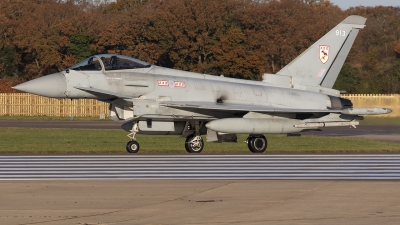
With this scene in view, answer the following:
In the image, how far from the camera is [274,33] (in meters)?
54.2

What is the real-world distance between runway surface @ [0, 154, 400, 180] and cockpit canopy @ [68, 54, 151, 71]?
2.31 m

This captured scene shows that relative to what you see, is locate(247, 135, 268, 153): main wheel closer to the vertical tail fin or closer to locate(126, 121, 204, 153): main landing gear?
locate(126, 121, 204, 153): main landing gear

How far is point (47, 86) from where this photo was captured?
17.2 meters

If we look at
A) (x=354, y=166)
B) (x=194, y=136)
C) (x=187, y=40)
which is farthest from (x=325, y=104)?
(x=187, y=40)

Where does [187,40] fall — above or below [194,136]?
above

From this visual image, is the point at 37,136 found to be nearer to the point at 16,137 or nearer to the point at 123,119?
the point at 16,137

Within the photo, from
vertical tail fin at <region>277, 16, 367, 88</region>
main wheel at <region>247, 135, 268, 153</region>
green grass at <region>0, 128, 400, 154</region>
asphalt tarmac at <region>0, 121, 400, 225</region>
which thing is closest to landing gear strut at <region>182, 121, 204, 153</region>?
green grass at <region>0, 128, 400, 154</region>

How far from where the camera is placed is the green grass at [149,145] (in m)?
19.5

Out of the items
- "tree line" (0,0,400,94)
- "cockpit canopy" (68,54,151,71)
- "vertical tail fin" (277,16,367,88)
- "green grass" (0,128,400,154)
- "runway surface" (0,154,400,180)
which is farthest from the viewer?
"tree line" (0,0,400,94)

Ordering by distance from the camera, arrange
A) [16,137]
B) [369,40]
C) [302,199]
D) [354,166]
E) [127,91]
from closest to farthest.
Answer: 1. [302,199]
2. [354,166]
3. [127,91]
4. [16,137]
5. [369,40]

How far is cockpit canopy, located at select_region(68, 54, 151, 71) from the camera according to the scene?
17.9 metres

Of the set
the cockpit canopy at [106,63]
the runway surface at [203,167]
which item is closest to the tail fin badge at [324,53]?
the runway surface at [203,167]

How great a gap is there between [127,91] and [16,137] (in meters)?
8.45

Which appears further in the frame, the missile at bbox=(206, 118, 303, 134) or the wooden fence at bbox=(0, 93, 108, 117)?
the wooden fence at bbox=(0, 93, 108, 117)
